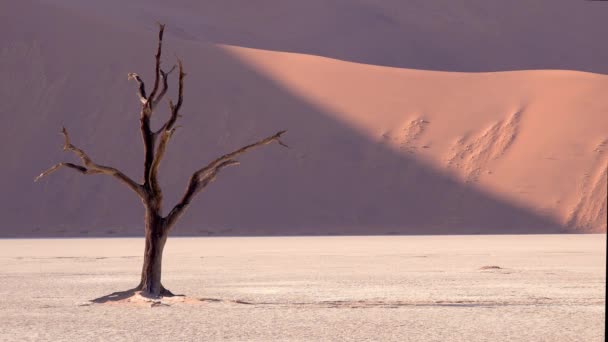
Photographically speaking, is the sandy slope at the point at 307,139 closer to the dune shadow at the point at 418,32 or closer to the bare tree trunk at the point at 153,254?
the dune shadow at the point at 418,32

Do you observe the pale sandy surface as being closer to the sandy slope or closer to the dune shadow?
the sandy slope

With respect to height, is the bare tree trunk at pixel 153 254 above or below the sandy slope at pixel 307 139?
below

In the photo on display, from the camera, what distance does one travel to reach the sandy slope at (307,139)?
52688 mm

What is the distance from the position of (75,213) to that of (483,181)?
17.3 meters

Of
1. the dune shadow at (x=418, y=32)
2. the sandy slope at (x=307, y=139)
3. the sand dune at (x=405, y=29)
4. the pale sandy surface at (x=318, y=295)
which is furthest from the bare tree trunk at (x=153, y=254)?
the dune shadow at (x=418, y=32)

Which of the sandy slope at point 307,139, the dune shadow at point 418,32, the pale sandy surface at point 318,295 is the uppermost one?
the dune shadow at point 418,32

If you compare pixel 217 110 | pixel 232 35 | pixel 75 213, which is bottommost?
pixel 75 213

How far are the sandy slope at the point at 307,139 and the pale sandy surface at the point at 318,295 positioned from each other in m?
19.9

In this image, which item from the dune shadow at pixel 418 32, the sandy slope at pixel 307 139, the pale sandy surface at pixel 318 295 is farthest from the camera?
the dune shadow at pixel 418 32

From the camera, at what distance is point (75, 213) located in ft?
173

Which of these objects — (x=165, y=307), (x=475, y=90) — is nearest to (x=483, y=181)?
(x=475, y=90)

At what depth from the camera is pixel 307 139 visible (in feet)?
189

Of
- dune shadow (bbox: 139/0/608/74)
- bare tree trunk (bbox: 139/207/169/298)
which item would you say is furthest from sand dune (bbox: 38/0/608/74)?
bare tree trunk (bbox: 139/207/169/298)

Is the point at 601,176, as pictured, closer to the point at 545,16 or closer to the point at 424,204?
the point at 424,204
